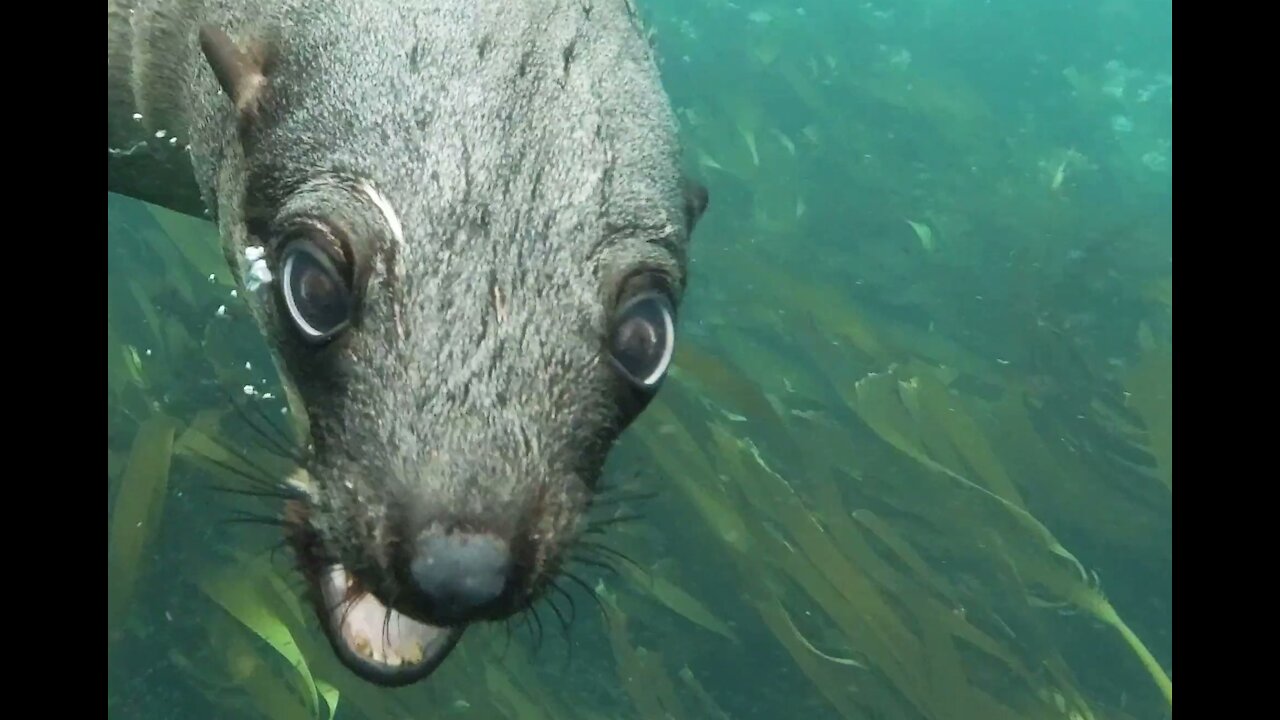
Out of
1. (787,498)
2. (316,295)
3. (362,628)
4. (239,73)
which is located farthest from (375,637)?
(787,498)

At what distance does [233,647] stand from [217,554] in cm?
36

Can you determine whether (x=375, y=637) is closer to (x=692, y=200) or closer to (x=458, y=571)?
(x=458, y=571)

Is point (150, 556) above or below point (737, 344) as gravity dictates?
above

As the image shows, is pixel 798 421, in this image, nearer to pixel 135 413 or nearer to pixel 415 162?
pixel 135 413

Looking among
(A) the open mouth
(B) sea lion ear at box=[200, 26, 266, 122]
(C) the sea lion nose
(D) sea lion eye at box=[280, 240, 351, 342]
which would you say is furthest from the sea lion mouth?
(B) sea lion ear at box=[200, 26, 266, 122]

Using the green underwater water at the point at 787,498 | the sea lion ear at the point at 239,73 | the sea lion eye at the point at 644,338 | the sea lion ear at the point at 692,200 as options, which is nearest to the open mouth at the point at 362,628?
the green underwater water at the point at 787,498

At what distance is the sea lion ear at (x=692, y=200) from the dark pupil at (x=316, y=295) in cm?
71

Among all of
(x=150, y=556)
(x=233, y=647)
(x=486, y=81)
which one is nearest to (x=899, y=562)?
(x=233, y=647)

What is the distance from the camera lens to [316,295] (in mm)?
1437

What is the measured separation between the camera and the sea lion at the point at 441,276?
4.28ft

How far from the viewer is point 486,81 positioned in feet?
5.07

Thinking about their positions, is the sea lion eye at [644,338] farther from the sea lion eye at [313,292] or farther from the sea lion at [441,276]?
the sea lion eye at [313,292]

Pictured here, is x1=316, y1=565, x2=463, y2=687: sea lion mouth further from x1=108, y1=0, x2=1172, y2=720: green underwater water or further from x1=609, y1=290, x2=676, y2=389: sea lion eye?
x1=609, y1=290, x2=676, y2=389: sea lion eye

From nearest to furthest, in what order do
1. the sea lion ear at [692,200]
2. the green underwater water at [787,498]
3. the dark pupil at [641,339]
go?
the dark pupil at [641,339], the sea lion ear at [692,200], the green underwater water at [787,498]
